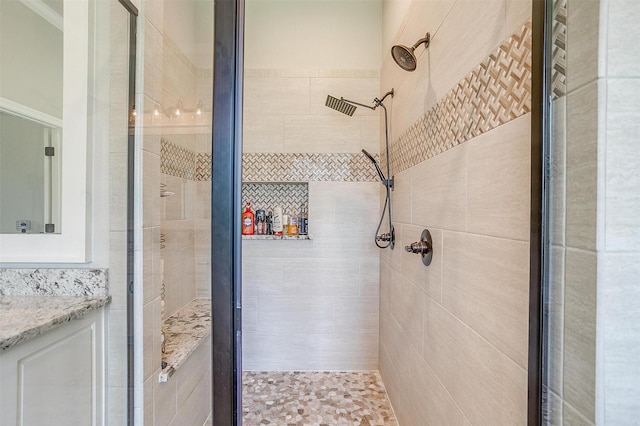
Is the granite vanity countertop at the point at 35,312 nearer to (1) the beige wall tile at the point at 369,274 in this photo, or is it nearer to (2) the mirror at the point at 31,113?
(2) the mirror at the point at 31,113

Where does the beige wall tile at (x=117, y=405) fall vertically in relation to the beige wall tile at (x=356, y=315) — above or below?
above

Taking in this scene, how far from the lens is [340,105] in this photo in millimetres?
2072

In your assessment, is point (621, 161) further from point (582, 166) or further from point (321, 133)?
point (321, 133)

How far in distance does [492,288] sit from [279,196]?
5.76 feet

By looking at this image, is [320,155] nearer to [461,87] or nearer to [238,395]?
[461,87]

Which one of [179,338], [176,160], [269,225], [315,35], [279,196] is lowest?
[179,338]

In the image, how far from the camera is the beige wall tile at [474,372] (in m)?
0.67

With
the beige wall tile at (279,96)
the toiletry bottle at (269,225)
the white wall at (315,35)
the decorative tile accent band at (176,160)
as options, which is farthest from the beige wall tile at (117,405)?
the white wall at (315,35)

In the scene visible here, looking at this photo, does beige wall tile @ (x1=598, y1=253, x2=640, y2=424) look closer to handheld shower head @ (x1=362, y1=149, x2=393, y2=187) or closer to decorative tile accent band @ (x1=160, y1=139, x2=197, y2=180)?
decorative tile accent band @ (x1=160, y1=139, x2=197, y2=180)

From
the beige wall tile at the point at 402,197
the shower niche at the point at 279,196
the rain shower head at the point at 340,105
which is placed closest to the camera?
the beige wall tile at the point at 402,197

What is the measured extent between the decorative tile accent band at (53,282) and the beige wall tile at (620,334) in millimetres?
1255

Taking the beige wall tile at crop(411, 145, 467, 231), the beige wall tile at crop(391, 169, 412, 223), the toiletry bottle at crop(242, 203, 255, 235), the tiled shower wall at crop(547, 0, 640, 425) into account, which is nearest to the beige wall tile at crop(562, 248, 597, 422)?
the tiled shower wall at crop(547, 0, 640, 425)

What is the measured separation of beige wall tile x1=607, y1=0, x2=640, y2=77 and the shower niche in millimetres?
1893

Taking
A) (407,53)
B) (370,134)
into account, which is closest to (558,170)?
(407,53)
